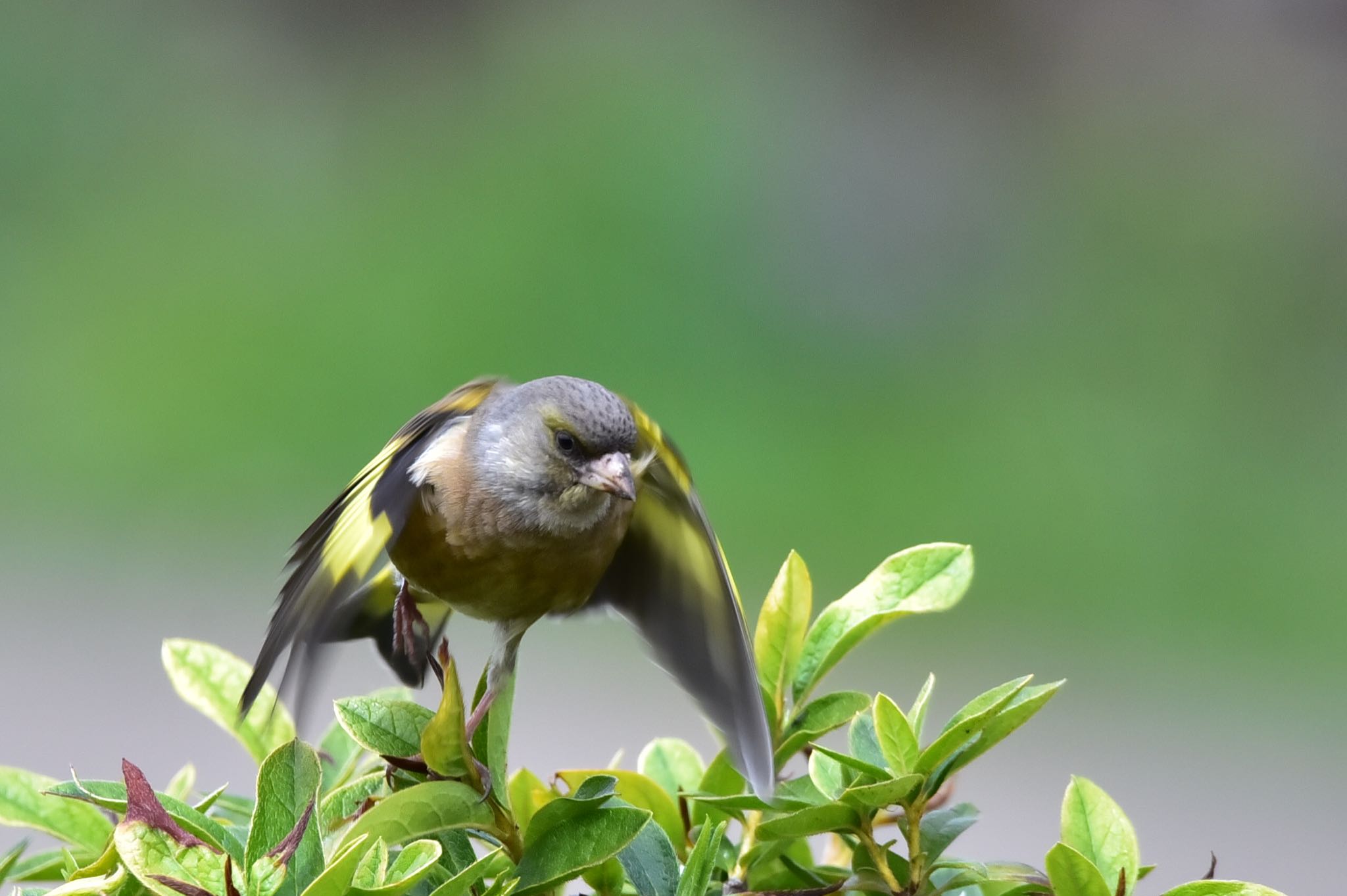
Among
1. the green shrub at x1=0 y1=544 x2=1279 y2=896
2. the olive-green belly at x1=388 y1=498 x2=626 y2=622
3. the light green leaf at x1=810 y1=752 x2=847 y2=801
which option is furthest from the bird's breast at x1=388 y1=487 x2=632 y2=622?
the light green leaf at x1=810 y1=752 x2=847 y2=801

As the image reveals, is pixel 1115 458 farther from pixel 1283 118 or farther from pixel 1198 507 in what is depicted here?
pixel 1283 118

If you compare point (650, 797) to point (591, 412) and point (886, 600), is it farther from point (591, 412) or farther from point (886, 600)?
point (591, 412)

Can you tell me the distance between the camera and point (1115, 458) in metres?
6.80

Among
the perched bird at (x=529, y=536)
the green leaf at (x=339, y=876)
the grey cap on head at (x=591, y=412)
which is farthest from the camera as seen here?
the grey cap on head at (x=591, y=412)

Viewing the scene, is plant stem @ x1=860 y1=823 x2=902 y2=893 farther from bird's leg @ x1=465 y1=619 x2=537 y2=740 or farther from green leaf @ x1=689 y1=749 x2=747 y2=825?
bird's leg @ x1=465 y1=619 x2=537 y2=740

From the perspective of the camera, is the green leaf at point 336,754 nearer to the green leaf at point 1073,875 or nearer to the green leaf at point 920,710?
the green leaf at point 920,710

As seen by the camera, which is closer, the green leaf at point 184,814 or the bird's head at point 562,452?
the green leaf at point 184,814

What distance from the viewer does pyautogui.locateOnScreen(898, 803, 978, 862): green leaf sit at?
128 cm

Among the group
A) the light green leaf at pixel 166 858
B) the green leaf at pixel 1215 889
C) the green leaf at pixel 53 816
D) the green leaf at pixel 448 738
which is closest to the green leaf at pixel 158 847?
the light green leaf at pixel 166 858

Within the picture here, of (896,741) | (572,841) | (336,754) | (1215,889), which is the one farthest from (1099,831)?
(336,754)

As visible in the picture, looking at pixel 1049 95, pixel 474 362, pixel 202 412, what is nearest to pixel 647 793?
pixel 474 362

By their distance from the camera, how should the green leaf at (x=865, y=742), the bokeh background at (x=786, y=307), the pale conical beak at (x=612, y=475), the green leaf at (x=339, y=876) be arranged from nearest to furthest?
1. the green leaf at (x=339, y=876)
2. the green leaf at (x=865, y=742)
3. the pale conical beak at (x=612, y=475)
4. the bokeh background at (x=786, y=307)

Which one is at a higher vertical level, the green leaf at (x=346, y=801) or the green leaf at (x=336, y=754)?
the green leaf at (x=346, y=801)

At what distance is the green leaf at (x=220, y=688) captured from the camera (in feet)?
5.10
